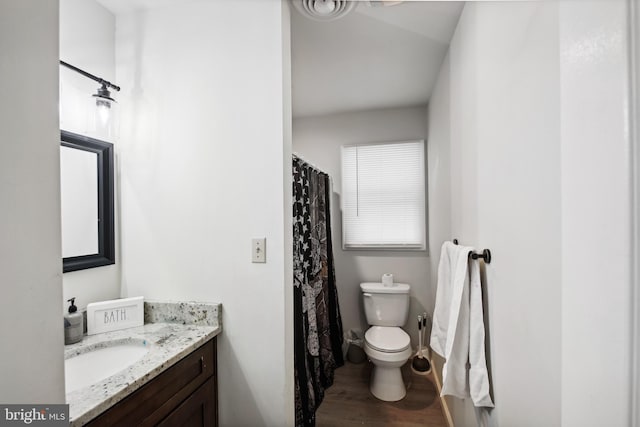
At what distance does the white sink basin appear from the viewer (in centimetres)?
102

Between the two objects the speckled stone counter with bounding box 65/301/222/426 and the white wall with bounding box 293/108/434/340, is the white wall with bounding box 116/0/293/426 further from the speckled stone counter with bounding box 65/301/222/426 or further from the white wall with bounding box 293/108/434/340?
the white wall with bounding box 293/108/434/340

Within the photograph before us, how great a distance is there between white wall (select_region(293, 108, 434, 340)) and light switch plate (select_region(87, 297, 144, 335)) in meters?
1.94

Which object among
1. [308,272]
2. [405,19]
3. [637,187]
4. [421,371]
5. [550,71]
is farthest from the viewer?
[421,371]

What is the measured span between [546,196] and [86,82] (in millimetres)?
1904

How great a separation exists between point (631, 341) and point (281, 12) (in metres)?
1.50

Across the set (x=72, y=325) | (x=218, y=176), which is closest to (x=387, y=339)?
(x=218, y=176)

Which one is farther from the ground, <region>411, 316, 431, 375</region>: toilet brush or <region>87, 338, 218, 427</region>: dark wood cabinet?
<region>87, 338, 218, 427</region>: dark wood cabinet

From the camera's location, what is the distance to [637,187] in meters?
0.32

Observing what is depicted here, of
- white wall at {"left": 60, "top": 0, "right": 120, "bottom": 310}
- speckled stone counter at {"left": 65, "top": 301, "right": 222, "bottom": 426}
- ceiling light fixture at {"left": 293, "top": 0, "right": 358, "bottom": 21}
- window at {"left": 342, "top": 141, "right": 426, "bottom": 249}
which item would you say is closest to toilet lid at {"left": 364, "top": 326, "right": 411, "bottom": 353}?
window at {"left": 342, "top": 141, "right": 426, "bottom": 249}

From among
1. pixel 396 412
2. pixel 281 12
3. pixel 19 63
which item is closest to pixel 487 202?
pixel 281 12

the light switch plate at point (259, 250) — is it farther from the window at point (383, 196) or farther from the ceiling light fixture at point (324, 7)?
the window at point (383, 196)

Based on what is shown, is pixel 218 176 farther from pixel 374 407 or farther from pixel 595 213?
pixel 374 407

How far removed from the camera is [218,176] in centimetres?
133

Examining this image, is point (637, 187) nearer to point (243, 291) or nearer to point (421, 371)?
point (243, 291)
